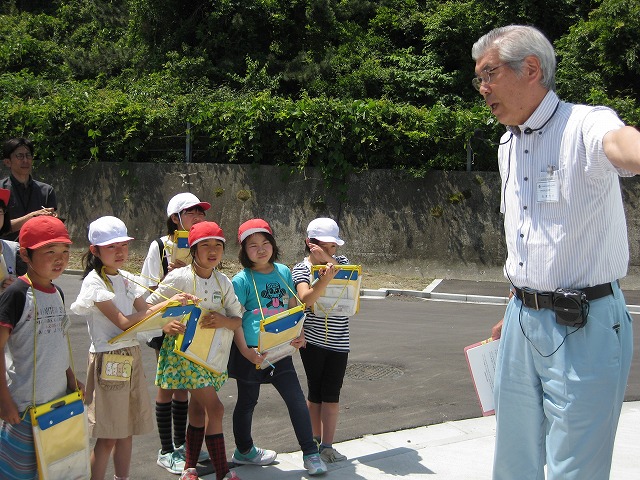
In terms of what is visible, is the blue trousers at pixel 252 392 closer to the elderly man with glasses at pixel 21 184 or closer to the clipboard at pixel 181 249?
the clipboard at pixel 181 249

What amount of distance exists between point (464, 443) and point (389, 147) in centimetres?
992

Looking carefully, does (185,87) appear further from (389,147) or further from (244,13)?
(389,147)

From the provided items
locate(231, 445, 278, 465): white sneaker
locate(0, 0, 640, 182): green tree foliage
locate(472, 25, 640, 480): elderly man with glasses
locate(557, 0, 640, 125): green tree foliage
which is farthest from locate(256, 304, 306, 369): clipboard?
locate(557, 0, 640, 125): green tree foliage

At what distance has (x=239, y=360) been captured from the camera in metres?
5.26

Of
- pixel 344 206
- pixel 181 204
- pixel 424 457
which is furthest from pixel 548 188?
pixel 344 206

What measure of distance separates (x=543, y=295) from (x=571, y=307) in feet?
0.50

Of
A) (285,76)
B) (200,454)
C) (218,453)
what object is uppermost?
(285,76)

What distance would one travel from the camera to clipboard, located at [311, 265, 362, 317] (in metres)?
5.39

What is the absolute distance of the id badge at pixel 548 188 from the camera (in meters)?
3.27

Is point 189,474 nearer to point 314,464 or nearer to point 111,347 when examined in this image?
point 314,464

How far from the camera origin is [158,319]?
15.0 feet

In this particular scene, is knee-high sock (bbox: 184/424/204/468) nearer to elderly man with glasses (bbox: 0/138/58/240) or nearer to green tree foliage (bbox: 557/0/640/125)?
elderly man with glasses (bbox: 0/138/58/240)

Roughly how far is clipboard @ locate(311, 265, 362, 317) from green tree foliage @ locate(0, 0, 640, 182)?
8.43 meters

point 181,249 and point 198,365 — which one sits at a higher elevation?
point 181,249
